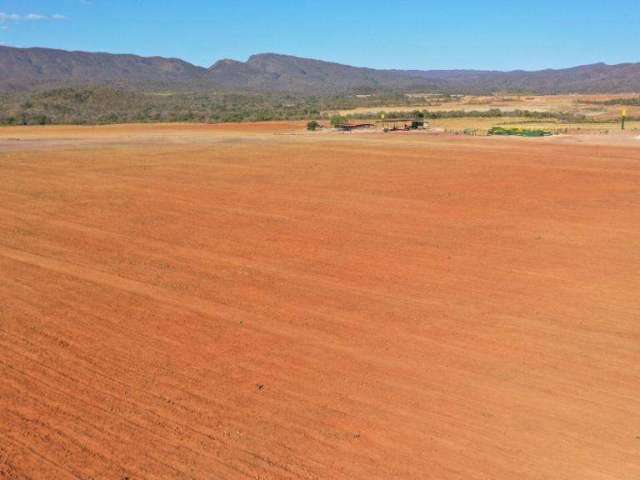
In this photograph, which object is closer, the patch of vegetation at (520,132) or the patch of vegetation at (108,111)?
the patch of vegetation at (520,132)

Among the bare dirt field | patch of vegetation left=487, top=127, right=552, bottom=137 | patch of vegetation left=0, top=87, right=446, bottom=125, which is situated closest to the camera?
the bare dirt field

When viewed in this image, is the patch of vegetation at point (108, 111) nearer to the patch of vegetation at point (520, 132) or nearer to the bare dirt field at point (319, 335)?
the patch of vegetation at point (520, 132)

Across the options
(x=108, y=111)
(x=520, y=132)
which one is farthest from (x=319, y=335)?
(x=108, y=111)

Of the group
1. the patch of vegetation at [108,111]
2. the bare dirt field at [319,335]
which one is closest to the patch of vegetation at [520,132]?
the bare dirt field at [319,335]

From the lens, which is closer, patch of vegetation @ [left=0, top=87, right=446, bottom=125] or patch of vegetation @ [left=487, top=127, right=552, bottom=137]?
patch of vegetation @ [left=487, top=127, right=552, bottom=137]

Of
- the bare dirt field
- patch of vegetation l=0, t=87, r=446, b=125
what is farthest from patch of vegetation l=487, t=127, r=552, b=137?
patch of vegetation l=0, t=87, r=446, b=125

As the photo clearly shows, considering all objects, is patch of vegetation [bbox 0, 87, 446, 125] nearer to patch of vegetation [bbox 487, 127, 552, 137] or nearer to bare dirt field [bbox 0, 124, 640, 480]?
patch of vegetation [bbox 487, 127, 552, 137]

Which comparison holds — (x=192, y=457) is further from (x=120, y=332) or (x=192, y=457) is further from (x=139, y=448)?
(x=120, y=332)

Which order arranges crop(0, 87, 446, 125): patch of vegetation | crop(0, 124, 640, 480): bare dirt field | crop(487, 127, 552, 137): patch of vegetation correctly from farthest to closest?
crop(0, 87, 446, 125): patch of vegetation → crop(487, 127, 552, 137): patch of vegetation → crop(0, 124, 640, 480): bare dirt field

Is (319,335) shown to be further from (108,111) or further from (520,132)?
(108,111)
